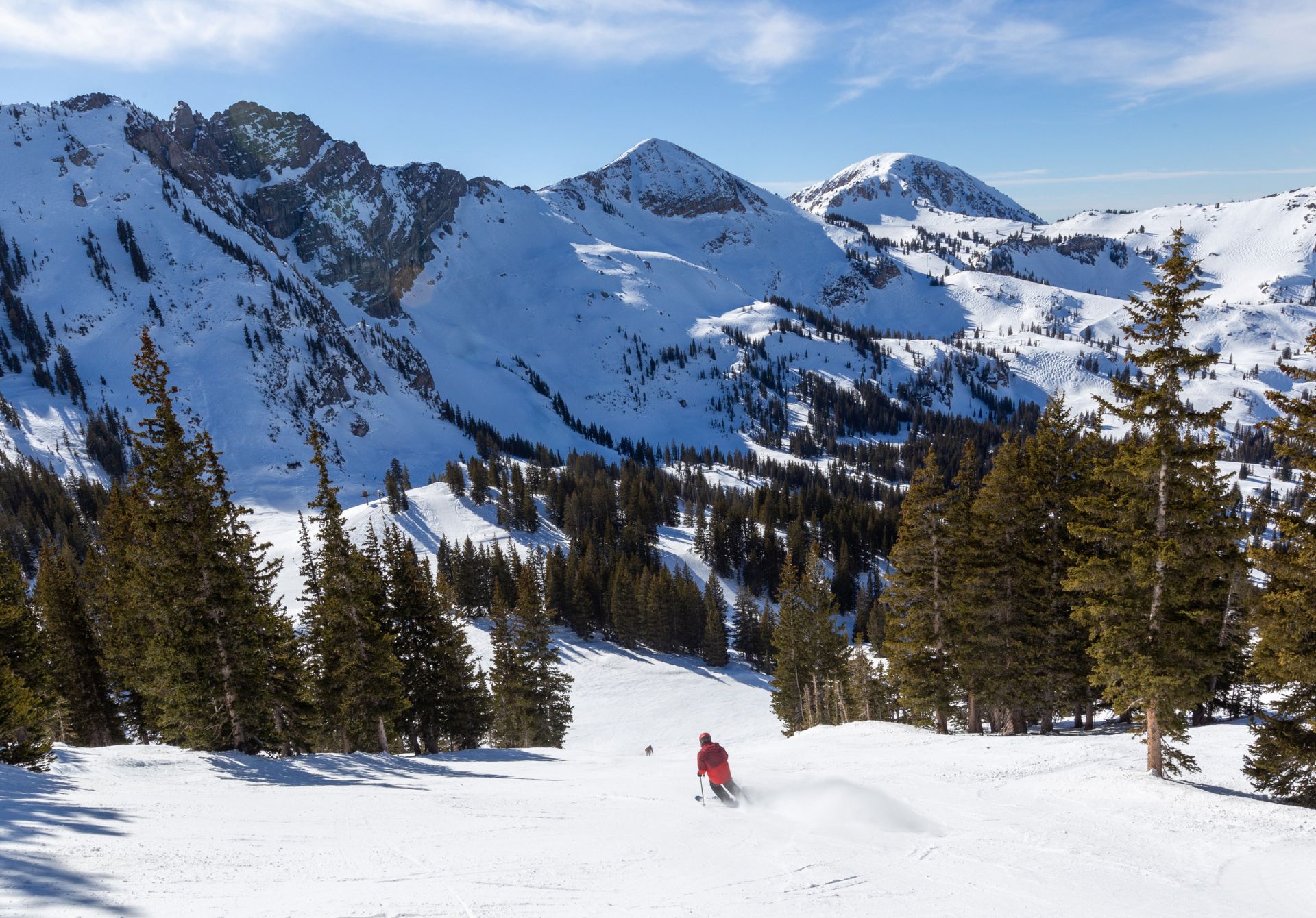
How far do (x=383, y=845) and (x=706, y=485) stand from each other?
444 ft

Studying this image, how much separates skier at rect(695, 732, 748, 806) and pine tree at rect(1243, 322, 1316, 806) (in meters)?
12.4

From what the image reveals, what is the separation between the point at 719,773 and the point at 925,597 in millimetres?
16300

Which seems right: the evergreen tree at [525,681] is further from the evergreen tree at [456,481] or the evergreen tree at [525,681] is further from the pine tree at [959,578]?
the evergreen tree at [456,481]

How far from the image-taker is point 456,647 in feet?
108

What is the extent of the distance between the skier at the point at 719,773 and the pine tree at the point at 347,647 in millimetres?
17131

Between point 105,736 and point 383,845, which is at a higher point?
point 383,845

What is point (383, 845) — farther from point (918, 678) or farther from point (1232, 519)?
point (918, 678)

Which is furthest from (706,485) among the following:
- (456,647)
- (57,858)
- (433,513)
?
(57,858)

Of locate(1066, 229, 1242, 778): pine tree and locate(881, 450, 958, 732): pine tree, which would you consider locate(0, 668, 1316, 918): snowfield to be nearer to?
locate(1066, 229, 1242, 778): pine tree

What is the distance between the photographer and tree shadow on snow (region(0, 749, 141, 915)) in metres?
6.94

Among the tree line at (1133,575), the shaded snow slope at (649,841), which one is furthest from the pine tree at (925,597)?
the shaded snow slope at (649,841)

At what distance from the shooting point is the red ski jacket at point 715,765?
1418cm

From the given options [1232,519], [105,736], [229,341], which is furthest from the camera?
[229,341]

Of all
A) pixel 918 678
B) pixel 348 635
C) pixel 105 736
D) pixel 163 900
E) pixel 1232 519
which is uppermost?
pixel 1232 519
